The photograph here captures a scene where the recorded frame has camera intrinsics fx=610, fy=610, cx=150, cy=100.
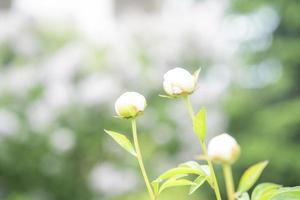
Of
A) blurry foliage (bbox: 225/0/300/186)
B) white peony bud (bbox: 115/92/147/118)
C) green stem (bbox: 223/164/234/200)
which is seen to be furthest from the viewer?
blurry foliage (bbox: 225/0/300/186)

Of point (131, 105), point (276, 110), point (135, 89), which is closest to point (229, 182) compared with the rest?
point (131, 105)

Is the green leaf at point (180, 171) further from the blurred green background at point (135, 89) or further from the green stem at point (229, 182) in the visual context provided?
the blurred green background at point (135, 89)

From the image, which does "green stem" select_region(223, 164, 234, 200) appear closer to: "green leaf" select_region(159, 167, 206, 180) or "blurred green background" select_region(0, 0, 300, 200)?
"green leaf" select_region(159, 167, 206, 180)

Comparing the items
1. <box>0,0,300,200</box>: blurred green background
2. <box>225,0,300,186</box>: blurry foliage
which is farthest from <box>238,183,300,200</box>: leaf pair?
<box>225,0,300,186</box>: blurry foliage

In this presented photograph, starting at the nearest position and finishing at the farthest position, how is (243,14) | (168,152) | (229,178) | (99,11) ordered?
(229,178) < (168,152) < (243,14) < (99,11)

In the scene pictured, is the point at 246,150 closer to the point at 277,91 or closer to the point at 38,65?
the point at 277,91

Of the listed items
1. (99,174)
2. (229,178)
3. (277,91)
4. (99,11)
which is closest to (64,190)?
(99,174)

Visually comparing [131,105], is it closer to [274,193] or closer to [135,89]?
[274,193]

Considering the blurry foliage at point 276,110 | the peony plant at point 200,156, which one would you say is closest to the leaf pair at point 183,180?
the peony plant at point 200,156
